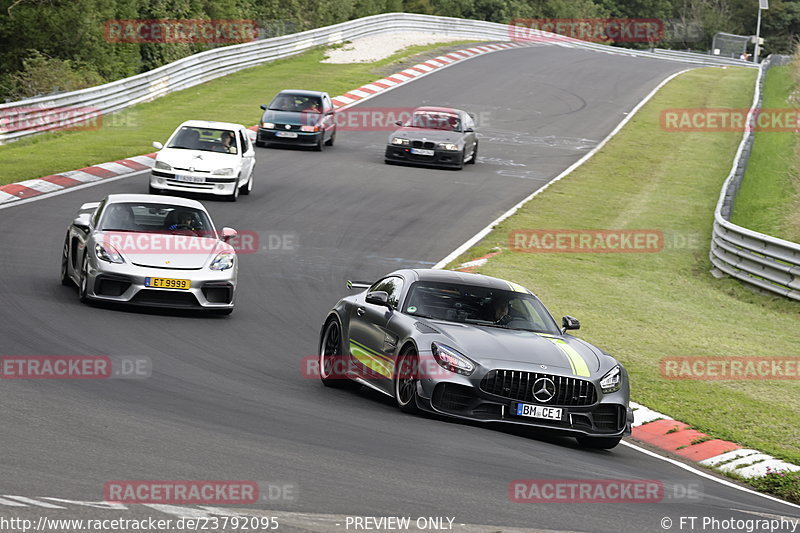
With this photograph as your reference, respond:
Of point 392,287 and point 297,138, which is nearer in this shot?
point 392,287

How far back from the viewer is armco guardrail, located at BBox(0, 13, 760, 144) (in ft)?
110

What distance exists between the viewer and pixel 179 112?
4025 centimetres

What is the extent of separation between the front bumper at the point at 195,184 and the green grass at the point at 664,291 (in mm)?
5546

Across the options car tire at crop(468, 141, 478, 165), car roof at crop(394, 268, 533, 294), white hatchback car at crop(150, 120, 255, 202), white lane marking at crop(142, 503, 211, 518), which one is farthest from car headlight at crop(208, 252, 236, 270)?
car tire at crop(468, 141, 478, 165)

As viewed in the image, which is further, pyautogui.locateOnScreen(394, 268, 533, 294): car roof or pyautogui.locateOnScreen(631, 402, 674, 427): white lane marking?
pyautogui.locateOnScreen(631, 402, 674, 427): white lane marking

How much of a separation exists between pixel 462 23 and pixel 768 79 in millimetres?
16656

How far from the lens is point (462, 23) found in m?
64.0

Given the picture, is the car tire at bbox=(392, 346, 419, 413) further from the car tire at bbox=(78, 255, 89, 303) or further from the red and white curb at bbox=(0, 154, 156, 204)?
the red and white curb at bbox=(0, 154, 156, 204)

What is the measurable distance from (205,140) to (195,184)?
52.9 inches

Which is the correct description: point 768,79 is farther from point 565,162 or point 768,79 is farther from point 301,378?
point 301,378

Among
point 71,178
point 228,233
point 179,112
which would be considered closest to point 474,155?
point 179,112

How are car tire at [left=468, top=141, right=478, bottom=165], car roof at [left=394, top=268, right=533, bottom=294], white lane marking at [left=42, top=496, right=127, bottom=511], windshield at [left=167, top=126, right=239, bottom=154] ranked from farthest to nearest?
car tire at [left=468, top=141, right=478, bottom=165] < windshield at [left=167, top=126, right=239, bottom=154] < car roof at [left=394, top=268, right=533, bottom=294] < white lane marking at [left=42, top=496, right=127, bottom=511]

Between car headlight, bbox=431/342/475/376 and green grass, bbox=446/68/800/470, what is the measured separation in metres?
2.89

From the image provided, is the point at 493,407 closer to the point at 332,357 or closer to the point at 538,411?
the point at 538,411
